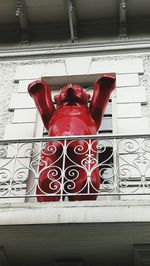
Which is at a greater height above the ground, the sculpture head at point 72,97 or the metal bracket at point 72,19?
the metal bracket at point 72,19

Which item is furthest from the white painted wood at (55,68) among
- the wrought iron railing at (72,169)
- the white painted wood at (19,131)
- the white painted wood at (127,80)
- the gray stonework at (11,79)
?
the wrought iron railing at (72,169)

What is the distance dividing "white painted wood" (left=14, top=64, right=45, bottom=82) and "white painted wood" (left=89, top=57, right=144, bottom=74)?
954 millimetres

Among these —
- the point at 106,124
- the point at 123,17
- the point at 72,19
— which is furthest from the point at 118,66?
the point at 72,19

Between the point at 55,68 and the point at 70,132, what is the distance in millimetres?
2664

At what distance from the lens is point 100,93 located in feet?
22.9

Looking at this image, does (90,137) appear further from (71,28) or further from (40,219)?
(71,28)

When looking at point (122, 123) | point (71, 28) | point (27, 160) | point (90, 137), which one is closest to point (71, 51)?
point (71, 28)

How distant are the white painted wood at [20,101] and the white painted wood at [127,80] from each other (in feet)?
5.14

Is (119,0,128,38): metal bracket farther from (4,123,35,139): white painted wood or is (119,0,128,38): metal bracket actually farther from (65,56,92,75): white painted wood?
(4,123,35,139): white painted wood

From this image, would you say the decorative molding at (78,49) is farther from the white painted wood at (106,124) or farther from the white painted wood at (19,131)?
the white painted wood at (19,131)

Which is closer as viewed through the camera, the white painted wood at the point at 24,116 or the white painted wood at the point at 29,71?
the white painted wood at the point at 24,116

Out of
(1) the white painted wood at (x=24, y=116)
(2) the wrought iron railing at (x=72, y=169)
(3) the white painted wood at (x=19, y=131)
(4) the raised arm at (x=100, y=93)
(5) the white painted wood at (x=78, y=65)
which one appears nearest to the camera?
(2) the wrought iron railing at (x=72, y=169)

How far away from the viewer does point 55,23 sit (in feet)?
31.6

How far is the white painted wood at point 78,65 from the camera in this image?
28.9ft
